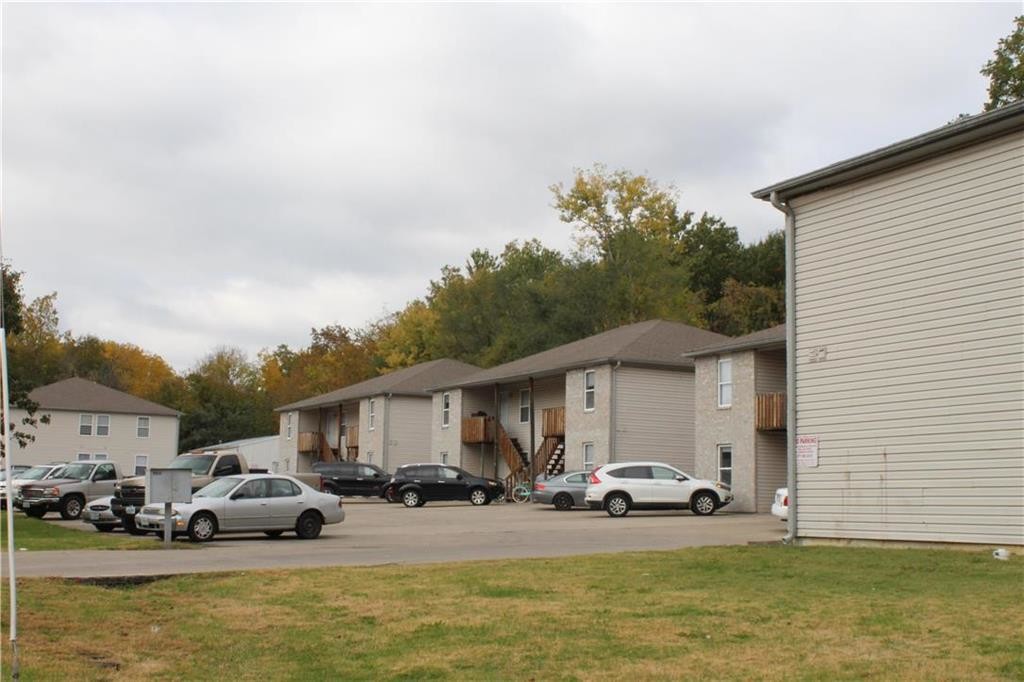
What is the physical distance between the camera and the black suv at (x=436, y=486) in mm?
42250

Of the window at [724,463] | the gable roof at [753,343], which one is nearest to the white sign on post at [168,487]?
the gable roof at [753,343]

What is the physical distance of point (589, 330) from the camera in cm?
6694

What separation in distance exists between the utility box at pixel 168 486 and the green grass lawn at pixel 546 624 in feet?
21.9

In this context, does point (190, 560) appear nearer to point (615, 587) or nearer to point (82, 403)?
point (615, 587)

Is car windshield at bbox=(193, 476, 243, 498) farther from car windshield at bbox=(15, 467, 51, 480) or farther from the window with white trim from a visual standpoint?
the window with white trim

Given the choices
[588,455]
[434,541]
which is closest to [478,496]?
[588,455]

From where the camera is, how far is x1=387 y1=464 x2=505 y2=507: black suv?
139 feet

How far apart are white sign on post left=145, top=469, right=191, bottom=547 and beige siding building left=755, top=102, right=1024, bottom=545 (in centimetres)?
1134

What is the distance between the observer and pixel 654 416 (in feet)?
144

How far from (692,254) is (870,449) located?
184 feet

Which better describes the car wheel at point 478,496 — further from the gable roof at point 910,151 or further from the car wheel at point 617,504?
the gable roof at point 910,151

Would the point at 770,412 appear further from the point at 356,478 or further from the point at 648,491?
the point at 356,478

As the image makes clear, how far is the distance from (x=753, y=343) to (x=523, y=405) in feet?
56.3

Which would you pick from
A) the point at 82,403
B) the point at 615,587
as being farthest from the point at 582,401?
the point at 82,403
